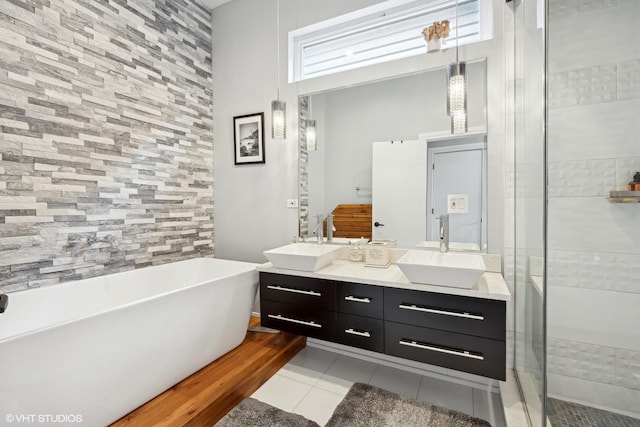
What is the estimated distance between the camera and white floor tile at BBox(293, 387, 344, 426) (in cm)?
174

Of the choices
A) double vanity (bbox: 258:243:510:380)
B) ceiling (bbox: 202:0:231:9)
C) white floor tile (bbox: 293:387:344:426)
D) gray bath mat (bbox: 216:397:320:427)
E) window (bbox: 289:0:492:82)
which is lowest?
white floor tile (bbox: 293:387:344:426)

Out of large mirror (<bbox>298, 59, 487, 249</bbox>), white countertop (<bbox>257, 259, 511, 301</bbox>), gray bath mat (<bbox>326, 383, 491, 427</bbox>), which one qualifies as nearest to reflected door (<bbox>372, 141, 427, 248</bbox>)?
large mirror (<bbox>298, 59, 487, 249</bbox>)

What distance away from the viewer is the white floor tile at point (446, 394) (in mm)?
1844

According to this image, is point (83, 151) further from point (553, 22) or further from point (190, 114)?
point (553, 22)

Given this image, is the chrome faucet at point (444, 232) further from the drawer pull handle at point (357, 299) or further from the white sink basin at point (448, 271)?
the drawer pull handle at point (357, 299)

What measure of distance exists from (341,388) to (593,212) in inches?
70.9

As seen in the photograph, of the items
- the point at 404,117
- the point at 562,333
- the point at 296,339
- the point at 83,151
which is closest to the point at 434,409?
the point at 562,333

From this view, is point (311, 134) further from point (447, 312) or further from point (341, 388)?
point (341, 388)

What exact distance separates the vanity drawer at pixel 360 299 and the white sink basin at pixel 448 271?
0.78 ft

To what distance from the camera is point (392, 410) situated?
69.7 inches

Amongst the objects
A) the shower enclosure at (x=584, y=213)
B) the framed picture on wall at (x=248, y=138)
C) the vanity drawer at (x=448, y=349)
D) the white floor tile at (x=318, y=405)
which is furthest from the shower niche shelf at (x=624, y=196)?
the framed picture on wall at (x=248, y=138)

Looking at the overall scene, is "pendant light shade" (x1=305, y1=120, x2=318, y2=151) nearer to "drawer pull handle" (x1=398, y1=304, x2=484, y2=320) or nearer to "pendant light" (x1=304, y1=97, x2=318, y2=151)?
"pendant light" (x1=304, y1=97, x2=318, y2=151)

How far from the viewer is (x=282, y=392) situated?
6.47 ft

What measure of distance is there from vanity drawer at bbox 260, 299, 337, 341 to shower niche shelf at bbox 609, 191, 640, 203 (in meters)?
1.65
